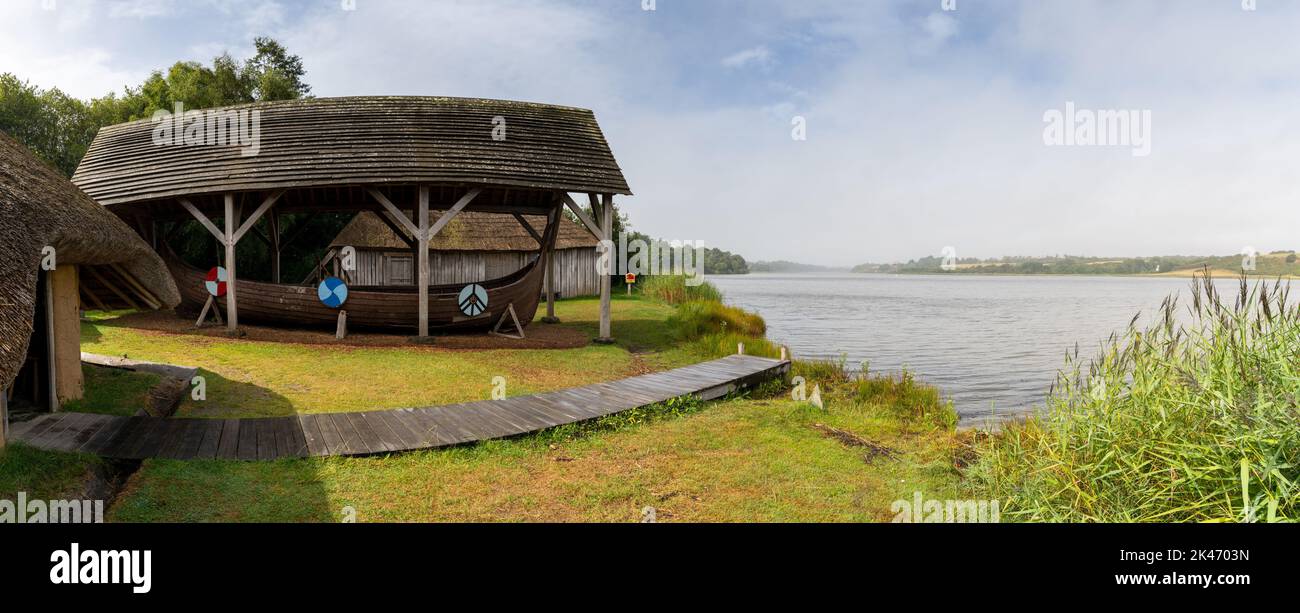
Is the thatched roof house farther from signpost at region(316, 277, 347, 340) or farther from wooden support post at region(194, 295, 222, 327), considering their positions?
signpost at region(316, 277, 347, 340)

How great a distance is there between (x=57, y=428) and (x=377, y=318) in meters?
8.34

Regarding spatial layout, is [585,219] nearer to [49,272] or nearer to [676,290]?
[49,272]

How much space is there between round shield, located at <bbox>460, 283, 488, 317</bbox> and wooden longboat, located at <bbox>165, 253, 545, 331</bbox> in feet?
0.39

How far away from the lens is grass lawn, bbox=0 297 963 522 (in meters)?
5.07

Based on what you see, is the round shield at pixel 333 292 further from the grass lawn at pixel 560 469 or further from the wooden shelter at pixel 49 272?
the wooden shelter at pixel 49 272

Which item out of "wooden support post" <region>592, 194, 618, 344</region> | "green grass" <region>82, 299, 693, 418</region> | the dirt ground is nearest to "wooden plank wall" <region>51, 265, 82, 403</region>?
Answer: "green grass" <region>82, 299, 693, 418</region>

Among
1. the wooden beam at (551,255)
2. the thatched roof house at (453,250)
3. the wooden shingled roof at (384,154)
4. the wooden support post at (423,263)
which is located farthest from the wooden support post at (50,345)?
the thatched roof house at (453,250)

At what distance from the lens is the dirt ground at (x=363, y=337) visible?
13.8m

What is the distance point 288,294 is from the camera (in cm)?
1486

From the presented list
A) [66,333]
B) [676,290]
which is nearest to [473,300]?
[66,333]

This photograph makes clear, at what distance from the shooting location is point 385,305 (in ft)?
47.4

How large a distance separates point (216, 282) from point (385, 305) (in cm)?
461

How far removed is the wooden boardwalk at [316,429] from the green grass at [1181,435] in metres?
4.73
